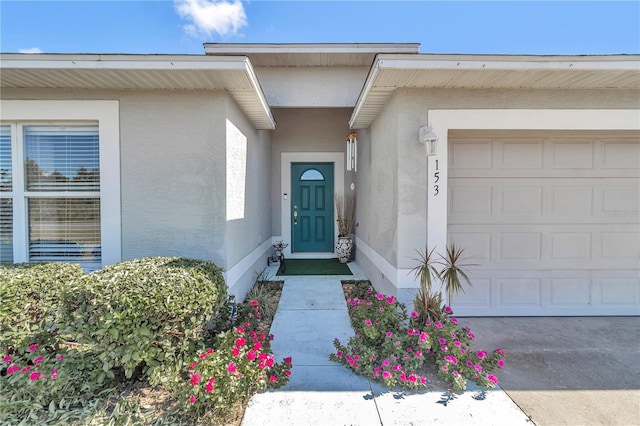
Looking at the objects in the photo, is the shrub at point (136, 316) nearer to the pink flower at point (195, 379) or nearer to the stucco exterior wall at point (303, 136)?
the pink flower at point (195, 379)

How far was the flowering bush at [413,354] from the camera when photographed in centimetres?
250

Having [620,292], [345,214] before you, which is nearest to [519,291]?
[620,292]

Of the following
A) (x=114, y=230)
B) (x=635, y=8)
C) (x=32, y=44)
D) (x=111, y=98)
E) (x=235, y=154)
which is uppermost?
(x=635, y=8)

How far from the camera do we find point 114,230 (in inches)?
141

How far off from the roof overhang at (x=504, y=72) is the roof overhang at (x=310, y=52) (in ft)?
10.2

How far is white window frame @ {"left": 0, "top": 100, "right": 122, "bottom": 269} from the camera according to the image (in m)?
3.51

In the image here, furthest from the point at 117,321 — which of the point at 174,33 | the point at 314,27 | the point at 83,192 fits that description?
the point at 314,27

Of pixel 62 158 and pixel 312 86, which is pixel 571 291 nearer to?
pixel 312 86

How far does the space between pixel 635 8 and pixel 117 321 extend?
712 centimetres

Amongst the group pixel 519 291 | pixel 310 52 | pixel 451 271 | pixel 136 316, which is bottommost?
pixel 519 291

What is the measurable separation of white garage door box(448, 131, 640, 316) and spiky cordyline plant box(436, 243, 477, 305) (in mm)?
191

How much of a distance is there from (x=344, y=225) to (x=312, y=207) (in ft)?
3.27

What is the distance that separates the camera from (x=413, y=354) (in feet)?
8.82

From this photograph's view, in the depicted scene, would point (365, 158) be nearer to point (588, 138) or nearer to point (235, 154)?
point (235, 154)
